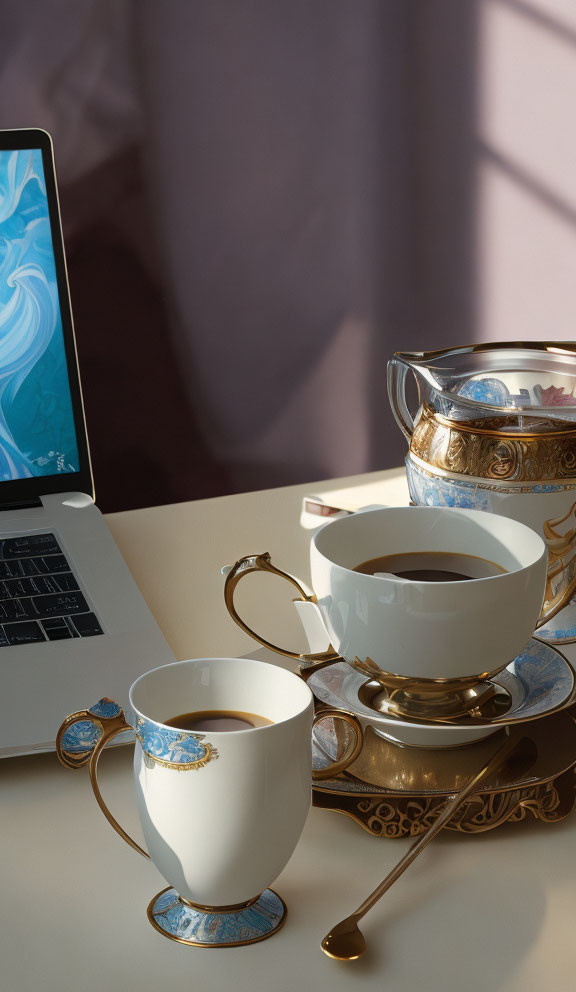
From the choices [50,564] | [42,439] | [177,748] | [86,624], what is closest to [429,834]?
[177,748]

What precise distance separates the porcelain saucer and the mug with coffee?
52mm

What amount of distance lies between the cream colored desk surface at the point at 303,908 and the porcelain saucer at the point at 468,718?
0.15 ft

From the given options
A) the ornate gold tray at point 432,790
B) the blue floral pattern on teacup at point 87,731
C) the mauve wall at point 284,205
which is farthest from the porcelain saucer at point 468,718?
the mauve wall at point 284,205

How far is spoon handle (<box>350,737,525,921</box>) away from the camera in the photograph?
38cm

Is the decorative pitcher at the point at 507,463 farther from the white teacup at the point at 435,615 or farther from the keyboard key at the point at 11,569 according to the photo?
the keyboard key at the point at 11,569

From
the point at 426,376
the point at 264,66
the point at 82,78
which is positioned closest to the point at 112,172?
the point at 82,78

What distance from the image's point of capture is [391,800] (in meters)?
0.43

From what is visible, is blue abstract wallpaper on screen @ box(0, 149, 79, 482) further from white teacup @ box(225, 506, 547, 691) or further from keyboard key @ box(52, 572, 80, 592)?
white teacup @ box(225, 506, 547, 691)

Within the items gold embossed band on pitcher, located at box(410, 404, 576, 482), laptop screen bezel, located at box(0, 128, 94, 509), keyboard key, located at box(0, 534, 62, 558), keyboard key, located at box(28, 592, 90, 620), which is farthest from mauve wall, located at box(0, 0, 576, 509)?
gold embossed band on pitcher, located at box(410, 404, 576, 482)

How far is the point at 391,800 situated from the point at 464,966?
0.26 ft

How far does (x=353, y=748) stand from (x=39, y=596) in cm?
31

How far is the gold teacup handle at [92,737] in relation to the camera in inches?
15.1

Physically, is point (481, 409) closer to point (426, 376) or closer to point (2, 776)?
point (426, 376)

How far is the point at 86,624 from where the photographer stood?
611 millimetres
